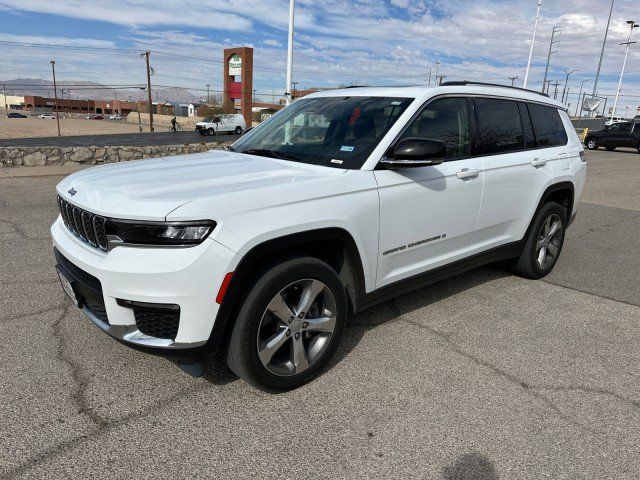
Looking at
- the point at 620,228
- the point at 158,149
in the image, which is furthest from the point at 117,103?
the point at 620,228

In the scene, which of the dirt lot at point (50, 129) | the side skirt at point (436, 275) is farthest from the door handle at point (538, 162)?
the dirt lot at point (50, 129)

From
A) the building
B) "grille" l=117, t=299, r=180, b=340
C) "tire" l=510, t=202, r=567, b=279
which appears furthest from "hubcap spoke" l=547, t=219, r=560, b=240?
the building

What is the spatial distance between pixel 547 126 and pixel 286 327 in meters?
3.58

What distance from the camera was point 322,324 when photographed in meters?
2.99

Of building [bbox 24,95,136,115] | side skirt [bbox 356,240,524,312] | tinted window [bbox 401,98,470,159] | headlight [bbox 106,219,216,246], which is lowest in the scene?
building [bbox 24,95,136,115]

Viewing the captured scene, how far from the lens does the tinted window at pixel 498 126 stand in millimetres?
4023

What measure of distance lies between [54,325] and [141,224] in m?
1.84

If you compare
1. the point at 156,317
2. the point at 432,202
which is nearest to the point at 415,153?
the point at 432,202

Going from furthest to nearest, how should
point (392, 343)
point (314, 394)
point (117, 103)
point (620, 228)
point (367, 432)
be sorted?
1. point (117, 103)
2. point (620, 228)
3. point (392, 343)
4. point (314, 394)
5. point (367, 432)

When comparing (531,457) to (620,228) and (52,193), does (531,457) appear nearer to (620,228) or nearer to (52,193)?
(620,228)

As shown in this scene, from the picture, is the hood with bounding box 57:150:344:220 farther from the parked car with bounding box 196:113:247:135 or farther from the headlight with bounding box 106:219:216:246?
the parked car with bounding box 196:113:247:135

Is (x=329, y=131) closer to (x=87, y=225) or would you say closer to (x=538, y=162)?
(x=87, y=225)

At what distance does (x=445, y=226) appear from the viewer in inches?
144

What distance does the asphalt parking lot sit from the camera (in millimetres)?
2375
